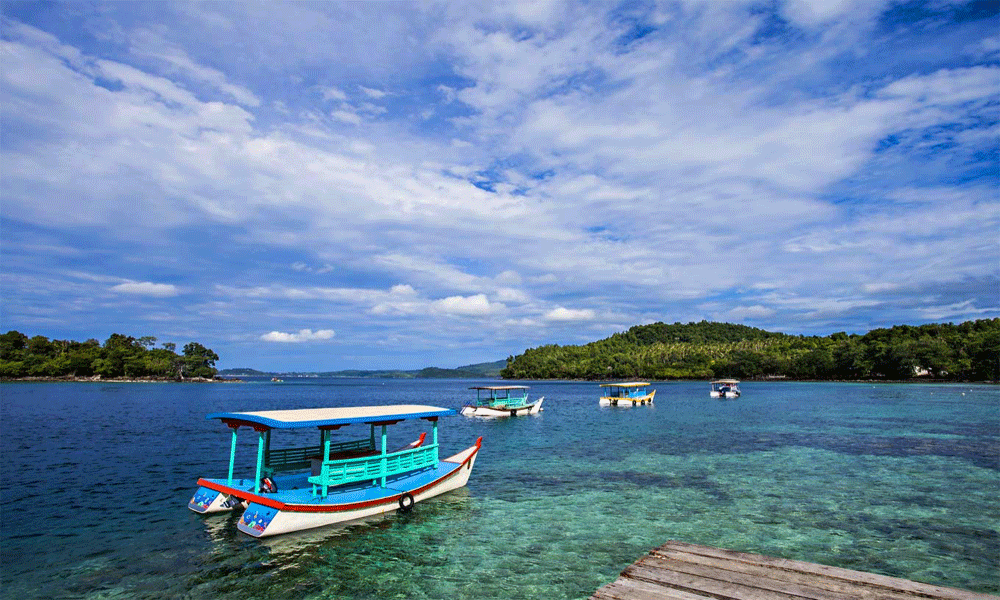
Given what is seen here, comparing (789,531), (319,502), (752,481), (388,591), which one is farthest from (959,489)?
(319,502)

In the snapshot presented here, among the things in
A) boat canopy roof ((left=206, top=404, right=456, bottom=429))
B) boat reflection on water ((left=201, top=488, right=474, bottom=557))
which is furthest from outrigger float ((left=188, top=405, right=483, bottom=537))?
boat reflection on water ((left=201, top=488, right=474, bottom=557))

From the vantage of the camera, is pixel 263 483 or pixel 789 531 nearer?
pixel 789 531

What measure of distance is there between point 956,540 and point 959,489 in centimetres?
866

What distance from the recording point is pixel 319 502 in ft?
53.2

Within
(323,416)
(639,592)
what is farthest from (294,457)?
(639,592)

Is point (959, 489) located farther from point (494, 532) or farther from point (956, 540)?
point (494, 532)

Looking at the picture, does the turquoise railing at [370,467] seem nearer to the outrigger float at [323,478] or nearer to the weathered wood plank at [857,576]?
the outrigger float at [323,478]

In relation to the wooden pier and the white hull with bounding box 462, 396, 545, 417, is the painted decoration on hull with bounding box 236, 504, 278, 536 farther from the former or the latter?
the white hull with bounding box 462, 396, 545, 417

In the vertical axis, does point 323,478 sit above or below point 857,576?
below

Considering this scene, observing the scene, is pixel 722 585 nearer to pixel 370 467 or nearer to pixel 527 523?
pixel 527 523

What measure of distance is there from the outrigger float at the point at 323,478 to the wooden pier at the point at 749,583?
1240 centimetres

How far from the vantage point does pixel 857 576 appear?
535 centimetres

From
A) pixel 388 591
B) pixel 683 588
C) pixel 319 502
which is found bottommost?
pixel 388 591

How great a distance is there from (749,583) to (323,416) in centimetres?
1495
